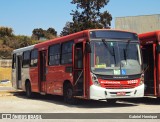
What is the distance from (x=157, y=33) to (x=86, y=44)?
10.5 feet

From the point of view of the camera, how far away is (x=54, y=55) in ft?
62.5

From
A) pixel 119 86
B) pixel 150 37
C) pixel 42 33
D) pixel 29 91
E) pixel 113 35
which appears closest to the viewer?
pixel 119 86

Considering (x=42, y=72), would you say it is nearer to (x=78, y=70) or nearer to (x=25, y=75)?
(x=25, y=75)

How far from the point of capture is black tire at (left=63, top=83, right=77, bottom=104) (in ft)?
55.6

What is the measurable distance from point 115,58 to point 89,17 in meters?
45.2

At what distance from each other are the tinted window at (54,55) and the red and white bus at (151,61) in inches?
152

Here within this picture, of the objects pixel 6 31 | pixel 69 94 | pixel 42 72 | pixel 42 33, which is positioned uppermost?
pixel 42 33

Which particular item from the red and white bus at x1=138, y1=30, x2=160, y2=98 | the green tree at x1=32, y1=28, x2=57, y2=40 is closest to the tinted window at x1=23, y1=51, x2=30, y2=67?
the red and white bus at x1=138, y1=30, x2=160, y2=98

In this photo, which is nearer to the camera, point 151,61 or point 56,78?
point 151,61

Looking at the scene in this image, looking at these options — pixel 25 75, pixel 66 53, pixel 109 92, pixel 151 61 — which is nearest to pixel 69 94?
pixel 66 53

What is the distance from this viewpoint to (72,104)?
56.0 ft

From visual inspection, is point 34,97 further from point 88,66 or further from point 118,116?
point 118,116

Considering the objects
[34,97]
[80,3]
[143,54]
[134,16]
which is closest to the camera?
[143,54]

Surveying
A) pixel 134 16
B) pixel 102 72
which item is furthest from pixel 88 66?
pixel 134 16
